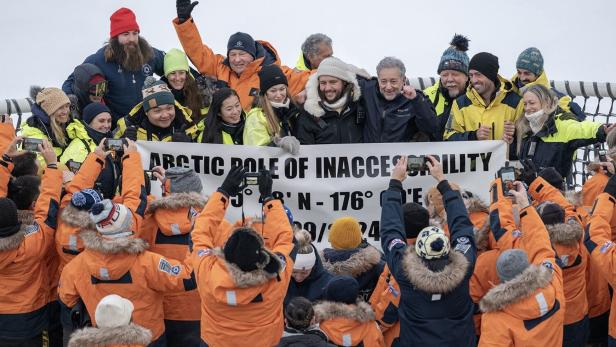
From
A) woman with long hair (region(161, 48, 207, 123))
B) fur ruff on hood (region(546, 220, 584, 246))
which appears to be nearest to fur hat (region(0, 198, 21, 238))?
woman with long hair (region(161, 48, 207, 123))

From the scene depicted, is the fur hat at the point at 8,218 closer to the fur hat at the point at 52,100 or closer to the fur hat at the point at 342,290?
the fur hat at the point at 52,100

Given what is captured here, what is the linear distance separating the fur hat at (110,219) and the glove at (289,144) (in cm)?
171

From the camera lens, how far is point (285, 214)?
223 inches

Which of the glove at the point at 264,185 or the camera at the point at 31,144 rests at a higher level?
the camera at the point at 31,144

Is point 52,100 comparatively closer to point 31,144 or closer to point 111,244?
point 31,144

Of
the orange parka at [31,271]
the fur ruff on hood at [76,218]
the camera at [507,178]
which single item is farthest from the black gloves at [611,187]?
the orange parka at [31,271]

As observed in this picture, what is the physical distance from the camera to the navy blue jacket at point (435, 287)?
522 cm

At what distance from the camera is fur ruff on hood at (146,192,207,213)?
5.90 meters

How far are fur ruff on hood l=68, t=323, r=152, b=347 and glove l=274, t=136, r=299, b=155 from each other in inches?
92.0

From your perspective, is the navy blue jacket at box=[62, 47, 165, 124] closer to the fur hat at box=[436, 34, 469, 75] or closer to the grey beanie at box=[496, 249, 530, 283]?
the fur hat at box=[436, 34, 469, 75]

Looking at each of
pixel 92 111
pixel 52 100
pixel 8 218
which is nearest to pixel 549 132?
pixel 92 111

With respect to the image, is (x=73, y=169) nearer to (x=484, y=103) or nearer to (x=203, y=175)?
(x=203, y=175)

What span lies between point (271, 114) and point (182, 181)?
1178 mm

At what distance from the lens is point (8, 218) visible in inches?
224
